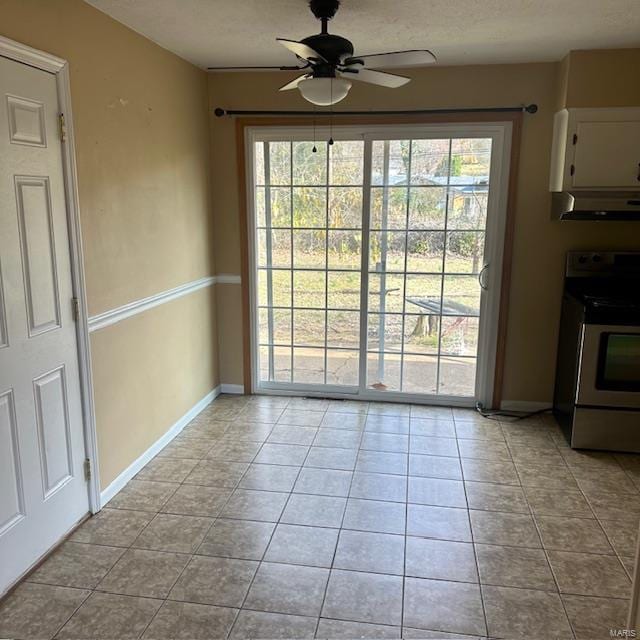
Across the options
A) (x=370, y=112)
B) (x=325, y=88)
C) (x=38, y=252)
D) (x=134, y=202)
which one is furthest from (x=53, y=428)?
(x=370, y=112)

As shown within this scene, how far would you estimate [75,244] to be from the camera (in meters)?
2.52

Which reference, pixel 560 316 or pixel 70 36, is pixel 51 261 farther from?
pixel 560 316

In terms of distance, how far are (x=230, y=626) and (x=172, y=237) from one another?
2367 mm

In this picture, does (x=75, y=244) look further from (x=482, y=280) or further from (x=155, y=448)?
(x=482, y=280)

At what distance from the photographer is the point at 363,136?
395 centimetres

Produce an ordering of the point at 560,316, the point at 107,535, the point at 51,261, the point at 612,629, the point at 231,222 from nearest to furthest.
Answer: the point at 612,629, the point at 51,261, the point at 107,535, the point at 560,316, the point at 231,222

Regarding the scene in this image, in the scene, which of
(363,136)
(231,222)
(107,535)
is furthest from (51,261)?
(363,136)

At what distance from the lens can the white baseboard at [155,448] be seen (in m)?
2.92

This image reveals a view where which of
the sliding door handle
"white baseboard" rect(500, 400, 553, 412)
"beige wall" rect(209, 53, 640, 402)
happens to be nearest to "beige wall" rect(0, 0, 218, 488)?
"beige wall" rect(209, 53, 640, 402)

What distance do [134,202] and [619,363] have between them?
10.1 feet

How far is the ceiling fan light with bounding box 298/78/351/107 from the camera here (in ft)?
7.64

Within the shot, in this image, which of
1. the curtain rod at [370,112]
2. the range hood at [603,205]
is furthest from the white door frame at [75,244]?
the range hood at [603,205]

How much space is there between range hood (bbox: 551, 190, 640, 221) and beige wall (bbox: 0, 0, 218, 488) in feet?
8.33

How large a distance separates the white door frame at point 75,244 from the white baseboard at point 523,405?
2910mm
